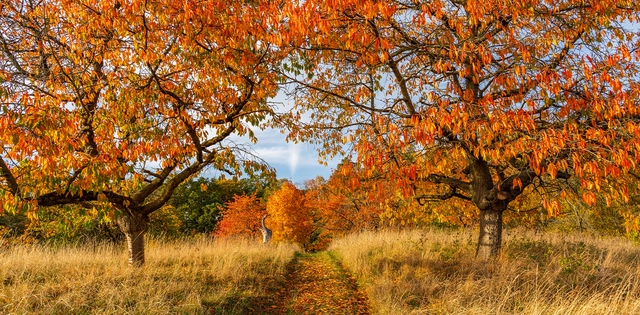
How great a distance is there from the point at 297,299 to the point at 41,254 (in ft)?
19.1

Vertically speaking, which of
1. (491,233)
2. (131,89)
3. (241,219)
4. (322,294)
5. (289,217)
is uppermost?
(131,89)

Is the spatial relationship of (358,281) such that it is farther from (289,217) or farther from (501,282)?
(289,217)

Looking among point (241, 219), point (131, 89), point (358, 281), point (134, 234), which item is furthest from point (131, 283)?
point (241, 219)

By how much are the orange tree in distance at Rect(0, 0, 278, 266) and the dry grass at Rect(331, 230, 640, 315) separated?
3998 mm

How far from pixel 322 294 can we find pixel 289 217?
22.8 m

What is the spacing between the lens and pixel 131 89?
20.9 ft

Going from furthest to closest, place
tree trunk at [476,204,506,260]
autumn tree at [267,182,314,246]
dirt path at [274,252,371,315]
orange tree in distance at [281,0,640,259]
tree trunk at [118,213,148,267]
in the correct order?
autumn tree at [267,182,314,246] < tree trunk at [476,204,506,260] < tree trunk at [118,213,148,267] < dirt path at [274,252,371,315] < orange tree in distance at [281,0,640,259]

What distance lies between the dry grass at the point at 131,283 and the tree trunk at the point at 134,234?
30cm

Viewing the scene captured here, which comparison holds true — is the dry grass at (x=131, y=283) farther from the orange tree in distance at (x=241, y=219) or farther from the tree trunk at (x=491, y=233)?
the orange tree in distance at (x=241, y=219)

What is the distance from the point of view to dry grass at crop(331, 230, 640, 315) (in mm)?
5547

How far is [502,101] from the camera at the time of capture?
574 centimetres

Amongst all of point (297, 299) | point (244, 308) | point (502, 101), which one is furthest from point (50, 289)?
point (502, 101)

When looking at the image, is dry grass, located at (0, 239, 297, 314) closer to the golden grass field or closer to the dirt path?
the golden grass field

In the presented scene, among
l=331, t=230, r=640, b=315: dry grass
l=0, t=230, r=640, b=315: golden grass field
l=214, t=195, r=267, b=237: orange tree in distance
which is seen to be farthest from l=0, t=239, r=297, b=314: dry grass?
l=214, t=195, r=267, b=237: orange tree in distance
